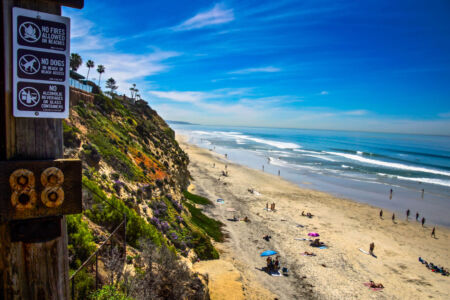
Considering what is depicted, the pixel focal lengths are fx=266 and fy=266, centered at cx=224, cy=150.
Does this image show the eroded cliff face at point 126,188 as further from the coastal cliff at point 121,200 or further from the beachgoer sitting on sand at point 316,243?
the beachgoer sitting on sand at point 316,243

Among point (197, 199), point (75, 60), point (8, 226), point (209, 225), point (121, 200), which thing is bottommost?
point (209, 225)

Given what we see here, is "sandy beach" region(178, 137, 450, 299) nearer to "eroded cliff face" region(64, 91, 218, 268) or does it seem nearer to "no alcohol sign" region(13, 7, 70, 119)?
"eroded cliff face" region(64, 91, 218, 268)

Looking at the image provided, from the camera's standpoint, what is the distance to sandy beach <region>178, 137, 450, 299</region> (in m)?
15.7

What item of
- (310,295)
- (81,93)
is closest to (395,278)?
(310,295)

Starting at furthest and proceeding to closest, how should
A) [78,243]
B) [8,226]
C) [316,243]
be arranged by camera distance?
[316,243] → [78,243] → [8,226]

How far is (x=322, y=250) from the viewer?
71.0 ft

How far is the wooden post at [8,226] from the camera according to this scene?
137 cm

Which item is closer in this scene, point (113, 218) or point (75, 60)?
point (113, 218)

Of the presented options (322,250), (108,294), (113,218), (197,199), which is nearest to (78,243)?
(108,294)

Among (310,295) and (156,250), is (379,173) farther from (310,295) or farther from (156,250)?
(156,250)

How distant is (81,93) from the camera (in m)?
22.0

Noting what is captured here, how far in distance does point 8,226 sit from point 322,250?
23.5 m

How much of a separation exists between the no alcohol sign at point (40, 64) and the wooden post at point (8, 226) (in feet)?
0.11

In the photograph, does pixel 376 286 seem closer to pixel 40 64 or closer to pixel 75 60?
pixel 40 64
